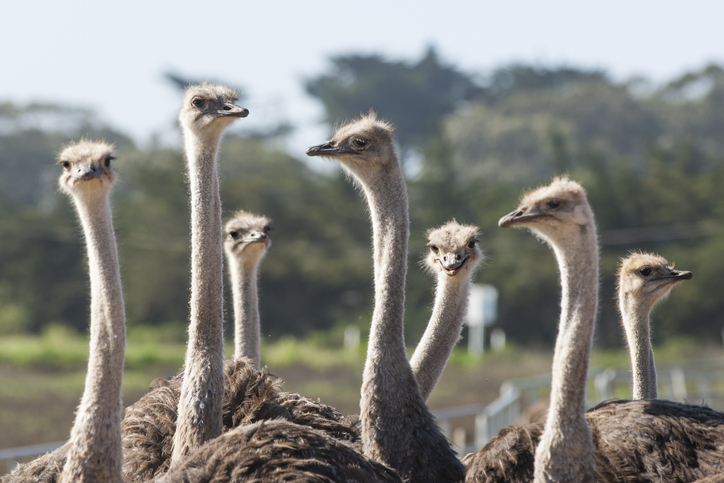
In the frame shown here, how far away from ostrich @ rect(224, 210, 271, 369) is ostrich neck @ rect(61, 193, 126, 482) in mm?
2120

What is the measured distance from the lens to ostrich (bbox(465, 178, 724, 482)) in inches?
143

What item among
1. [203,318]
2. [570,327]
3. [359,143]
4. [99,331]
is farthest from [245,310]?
[570,327]

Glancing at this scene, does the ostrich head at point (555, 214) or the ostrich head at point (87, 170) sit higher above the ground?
the ostrich head at point (87, 170)

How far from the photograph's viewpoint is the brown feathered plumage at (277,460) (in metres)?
3.75

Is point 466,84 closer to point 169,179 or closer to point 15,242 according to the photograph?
point 169,179

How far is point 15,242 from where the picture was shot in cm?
3409

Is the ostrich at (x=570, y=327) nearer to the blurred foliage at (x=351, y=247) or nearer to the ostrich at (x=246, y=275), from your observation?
the ostrich at (x=246, y=275)

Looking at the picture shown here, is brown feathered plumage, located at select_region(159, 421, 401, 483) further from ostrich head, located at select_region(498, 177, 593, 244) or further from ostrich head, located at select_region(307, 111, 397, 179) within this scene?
ostrich head, located at select_region(307, 111, 397, 179)

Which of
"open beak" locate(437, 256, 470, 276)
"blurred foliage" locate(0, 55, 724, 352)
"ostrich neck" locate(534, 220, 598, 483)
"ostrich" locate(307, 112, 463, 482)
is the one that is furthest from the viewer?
"blurred foliage" locate(0, 55, 724, 352)

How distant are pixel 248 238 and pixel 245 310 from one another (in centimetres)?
45

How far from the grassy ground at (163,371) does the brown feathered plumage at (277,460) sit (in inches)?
542

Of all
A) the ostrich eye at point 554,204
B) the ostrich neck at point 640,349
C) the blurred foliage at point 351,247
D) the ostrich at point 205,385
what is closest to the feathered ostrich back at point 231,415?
the ostrich at point 205,385

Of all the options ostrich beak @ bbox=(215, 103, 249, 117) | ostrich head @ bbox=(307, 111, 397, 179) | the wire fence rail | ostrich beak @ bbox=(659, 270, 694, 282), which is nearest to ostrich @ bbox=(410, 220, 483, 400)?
the wire fence rail

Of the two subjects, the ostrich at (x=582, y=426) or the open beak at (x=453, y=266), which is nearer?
the ostrich at (x=582, y=426)
